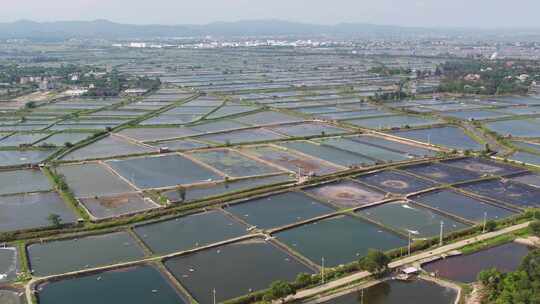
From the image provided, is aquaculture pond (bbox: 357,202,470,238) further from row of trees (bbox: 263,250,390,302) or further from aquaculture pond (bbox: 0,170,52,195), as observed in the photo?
aquaculture pond (bbox: 0,170,52,195)

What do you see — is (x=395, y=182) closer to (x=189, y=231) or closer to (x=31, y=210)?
(x=189, y=231)

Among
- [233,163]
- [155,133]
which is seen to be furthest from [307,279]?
[155,133]

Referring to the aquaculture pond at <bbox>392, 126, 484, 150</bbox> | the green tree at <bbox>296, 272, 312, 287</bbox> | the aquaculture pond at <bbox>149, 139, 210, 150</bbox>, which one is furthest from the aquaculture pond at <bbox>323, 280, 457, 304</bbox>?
the aquaculture pond at <bbox>149, 139, 210, 150</bbox>

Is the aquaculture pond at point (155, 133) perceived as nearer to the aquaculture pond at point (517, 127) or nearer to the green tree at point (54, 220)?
the green tree at point (54, 220)

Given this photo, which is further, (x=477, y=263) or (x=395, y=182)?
(x=395, y=182)

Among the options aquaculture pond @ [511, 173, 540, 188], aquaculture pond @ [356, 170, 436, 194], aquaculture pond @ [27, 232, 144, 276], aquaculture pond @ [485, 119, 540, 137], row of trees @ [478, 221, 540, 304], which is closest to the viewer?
row of trees @ [478, 221, 540, 304]
